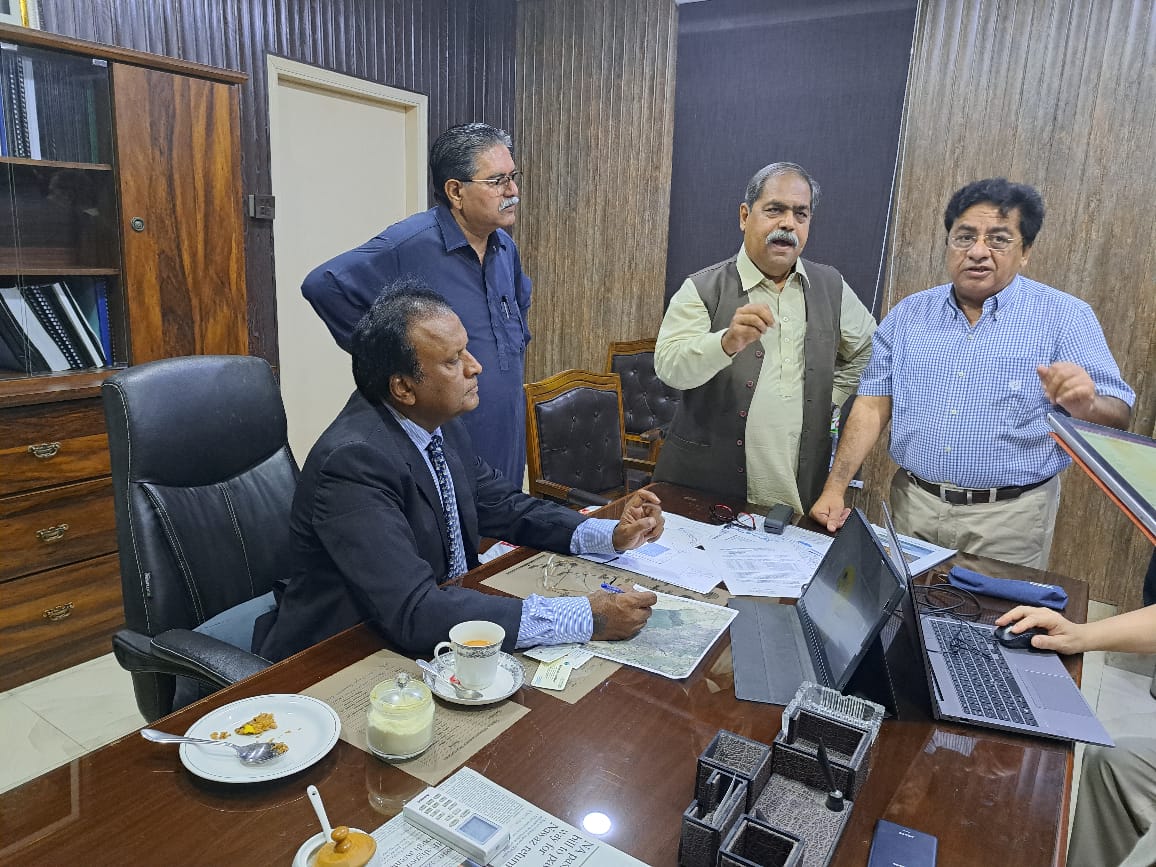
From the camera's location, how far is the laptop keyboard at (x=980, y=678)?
1.16 metres

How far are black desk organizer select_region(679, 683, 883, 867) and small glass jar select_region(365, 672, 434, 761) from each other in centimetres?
34

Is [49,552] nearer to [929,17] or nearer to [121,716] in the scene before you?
[121,716]

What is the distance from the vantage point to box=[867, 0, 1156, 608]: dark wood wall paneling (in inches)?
120

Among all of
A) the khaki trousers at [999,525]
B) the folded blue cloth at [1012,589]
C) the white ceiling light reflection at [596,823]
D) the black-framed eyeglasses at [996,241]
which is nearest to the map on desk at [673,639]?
the white ceiling light reflection at [596,823]

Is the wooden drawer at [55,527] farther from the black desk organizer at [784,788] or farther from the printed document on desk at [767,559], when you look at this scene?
the black desk organizer at [784,788]

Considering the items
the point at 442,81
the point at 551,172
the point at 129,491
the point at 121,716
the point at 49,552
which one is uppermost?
the point at 442,81

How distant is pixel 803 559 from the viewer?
1.71 m

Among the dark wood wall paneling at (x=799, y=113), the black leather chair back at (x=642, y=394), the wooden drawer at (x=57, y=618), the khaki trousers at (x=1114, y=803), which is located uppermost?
the dark wood wall paneling at (x=799, y=113)

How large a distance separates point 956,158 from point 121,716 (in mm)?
3811

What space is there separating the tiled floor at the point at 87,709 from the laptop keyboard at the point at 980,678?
958 mm

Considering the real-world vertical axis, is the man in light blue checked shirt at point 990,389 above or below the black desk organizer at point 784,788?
above

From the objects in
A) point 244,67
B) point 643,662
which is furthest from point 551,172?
point 643,662

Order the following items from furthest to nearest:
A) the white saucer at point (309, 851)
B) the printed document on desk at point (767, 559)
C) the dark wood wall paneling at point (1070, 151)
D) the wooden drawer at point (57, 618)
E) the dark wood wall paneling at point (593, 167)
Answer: the dark wood wall paneling at point (593, 167), the dark wood wall paneling at point (1070, 151), the wooden drawer at point (57, 618), the printed document on desk at point (767, 559), the white saucer at point (309, 851)

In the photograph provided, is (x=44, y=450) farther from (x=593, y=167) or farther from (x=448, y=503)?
(x=593, y=167)
